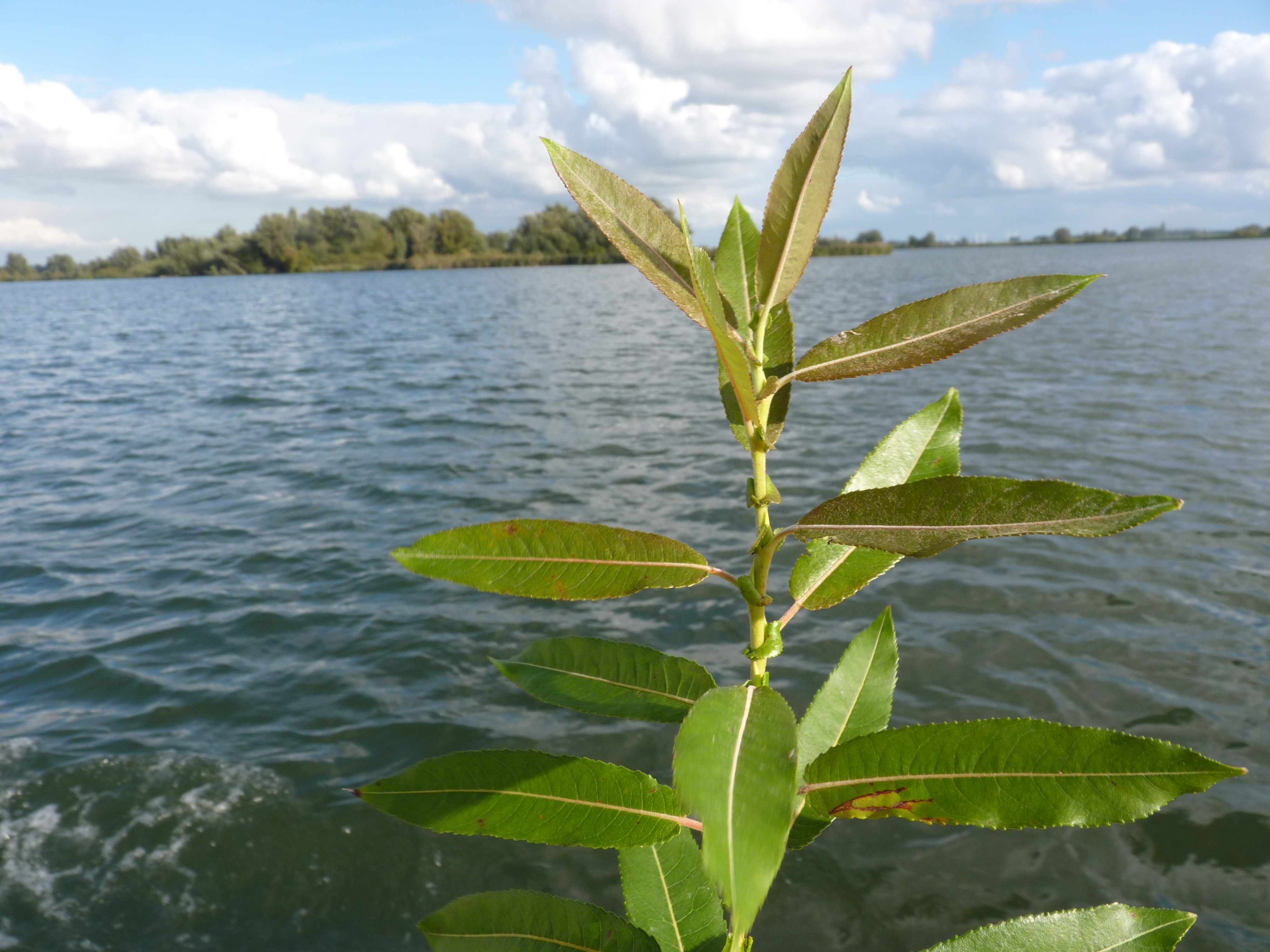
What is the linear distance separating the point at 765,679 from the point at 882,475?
42 centimetres

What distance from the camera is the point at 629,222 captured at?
92cm

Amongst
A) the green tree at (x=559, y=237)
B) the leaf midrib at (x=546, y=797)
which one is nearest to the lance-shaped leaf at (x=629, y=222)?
the leaf midrib at (x=546, y=797)

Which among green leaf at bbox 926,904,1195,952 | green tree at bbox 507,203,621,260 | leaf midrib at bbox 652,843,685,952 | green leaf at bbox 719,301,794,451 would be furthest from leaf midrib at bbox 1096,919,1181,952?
green tree at bbox 507,203,621,260

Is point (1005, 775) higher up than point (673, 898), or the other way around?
point (1005, 775)

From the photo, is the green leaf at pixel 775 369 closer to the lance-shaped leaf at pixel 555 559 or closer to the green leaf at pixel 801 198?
the green leaf at pixel 801 198

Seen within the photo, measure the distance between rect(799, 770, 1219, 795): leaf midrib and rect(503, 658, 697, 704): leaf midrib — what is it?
0.69 ft

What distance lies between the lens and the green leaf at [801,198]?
85 cm

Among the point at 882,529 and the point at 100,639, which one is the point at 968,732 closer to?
the point at 882,529

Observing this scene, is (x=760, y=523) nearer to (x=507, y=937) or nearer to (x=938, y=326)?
(x=938, y=326)

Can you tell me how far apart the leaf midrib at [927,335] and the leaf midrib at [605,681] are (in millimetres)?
468

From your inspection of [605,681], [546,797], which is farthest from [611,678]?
[546,797]

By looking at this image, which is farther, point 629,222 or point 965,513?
point 629,222

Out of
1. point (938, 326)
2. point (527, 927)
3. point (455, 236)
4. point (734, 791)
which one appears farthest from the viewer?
point (455, 236)

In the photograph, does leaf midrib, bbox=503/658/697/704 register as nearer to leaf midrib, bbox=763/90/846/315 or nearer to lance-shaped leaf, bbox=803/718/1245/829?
lance-shaped leaf, bbox=803/718/1245/829
